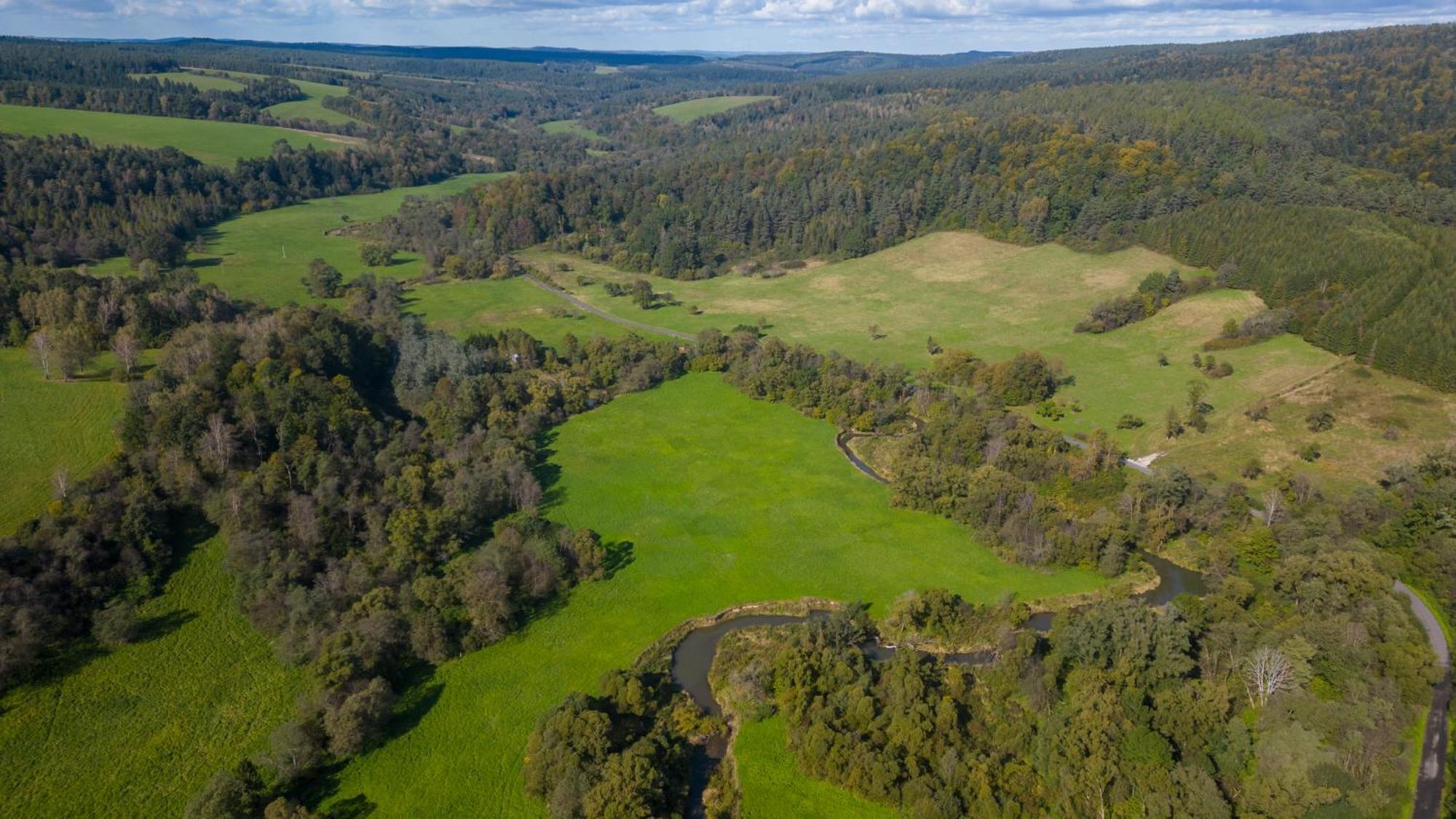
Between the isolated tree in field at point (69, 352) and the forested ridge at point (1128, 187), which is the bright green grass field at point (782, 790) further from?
the forested ridge at point (1128, 187)

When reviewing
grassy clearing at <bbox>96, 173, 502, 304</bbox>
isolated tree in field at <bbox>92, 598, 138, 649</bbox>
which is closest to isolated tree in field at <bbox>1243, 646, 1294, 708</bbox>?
isolated tree in field at <bbox>92, 598, 138, 649</bbox>

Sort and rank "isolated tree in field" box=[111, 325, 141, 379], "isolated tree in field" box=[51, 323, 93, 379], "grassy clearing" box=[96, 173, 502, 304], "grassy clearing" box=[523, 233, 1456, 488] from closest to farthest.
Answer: "isolated tree in field" box=[51, 323, 93, 379], "isolated tree in field" box=[111, 325, 141, 379], "grassy clearing" box=[523, 233, 1456, 488], "grassy clearing" box=[96, 173, 502, 304]

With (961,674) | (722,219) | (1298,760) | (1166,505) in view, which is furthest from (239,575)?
(722,219)

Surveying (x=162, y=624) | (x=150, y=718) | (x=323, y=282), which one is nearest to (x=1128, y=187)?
(x=323, y=282)

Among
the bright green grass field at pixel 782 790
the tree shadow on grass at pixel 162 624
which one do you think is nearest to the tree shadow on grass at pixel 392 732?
the tree shadow on grass at pixel 162 624

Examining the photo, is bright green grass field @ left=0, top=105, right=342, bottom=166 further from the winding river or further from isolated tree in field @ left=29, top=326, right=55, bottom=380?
the winding river
